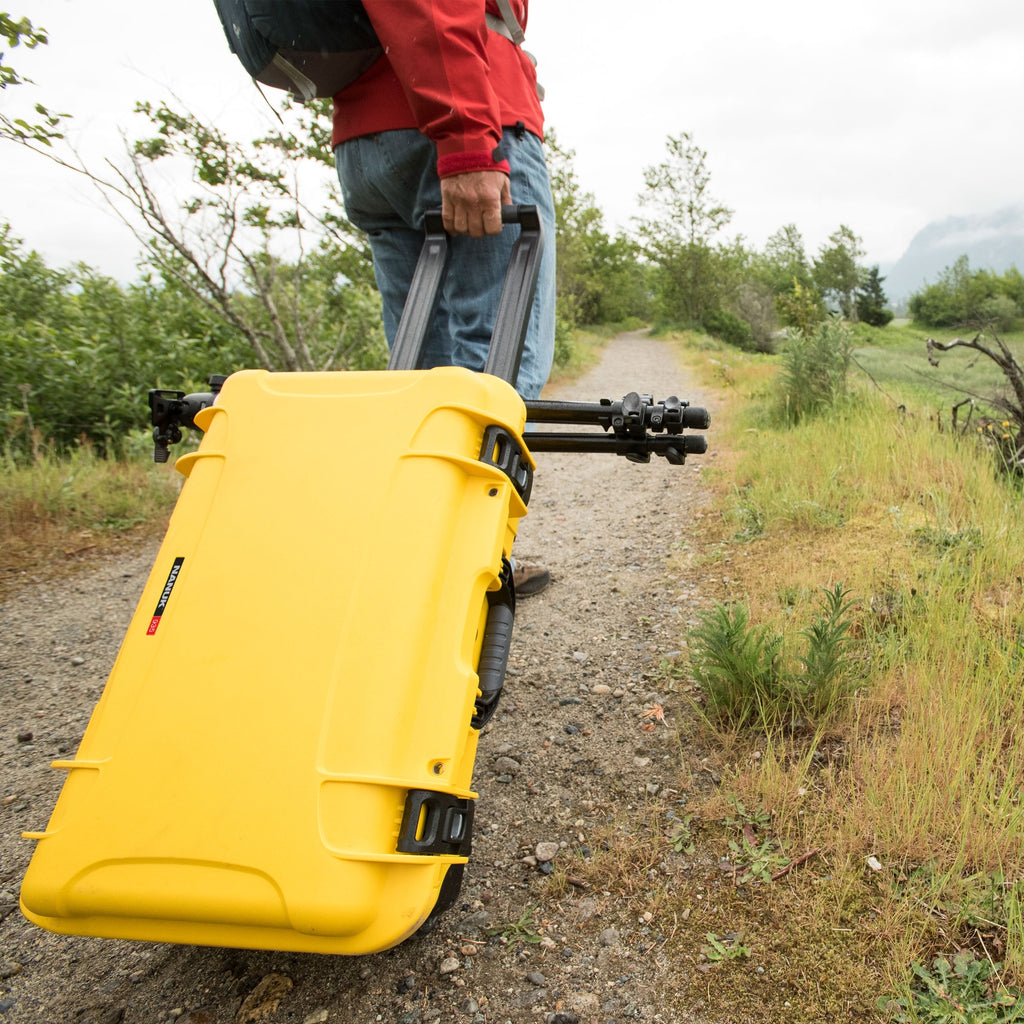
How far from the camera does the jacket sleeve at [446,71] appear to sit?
143cm

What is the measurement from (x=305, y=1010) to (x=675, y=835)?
753 mm

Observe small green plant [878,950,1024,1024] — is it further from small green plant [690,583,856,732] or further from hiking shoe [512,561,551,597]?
hiking shoe [512,561,551,597]

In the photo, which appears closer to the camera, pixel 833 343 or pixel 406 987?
pixel 406 987

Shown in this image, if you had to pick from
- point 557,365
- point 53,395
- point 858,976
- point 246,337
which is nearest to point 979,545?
point 858,976

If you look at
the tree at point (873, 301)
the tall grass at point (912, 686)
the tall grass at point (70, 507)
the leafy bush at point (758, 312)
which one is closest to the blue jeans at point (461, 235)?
the tall grass at point (912, 686)

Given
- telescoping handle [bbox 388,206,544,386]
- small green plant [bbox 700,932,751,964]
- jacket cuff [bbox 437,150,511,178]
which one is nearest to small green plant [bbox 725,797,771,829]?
small green plant [bbox 700,932,751,964]

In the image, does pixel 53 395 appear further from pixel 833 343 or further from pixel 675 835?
pixel 833 343

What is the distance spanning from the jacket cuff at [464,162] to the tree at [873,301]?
57.7 metres

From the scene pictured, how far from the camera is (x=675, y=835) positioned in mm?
1430

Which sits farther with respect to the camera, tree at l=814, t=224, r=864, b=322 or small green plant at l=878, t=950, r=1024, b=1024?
tree at l=814, t=224, r=864, b=322

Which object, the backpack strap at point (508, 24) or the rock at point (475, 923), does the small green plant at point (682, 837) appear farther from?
the backpack strap at point (508, 24)

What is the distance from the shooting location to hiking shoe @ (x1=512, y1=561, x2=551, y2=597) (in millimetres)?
2730

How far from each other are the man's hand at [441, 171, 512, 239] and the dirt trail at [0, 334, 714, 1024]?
1287 millimetres

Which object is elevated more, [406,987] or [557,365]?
[557,365]
